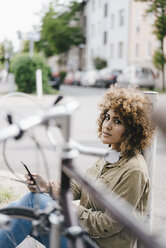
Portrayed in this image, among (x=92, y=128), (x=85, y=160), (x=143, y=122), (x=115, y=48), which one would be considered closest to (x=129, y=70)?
(x=115, y=48)

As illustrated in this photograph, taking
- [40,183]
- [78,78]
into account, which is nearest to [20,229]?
[40,183]

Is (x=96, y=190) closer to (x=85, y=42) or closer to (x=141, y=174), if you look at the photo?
(x=141, y=174)

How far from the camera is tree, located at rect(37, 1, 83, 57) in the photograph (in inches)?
1812

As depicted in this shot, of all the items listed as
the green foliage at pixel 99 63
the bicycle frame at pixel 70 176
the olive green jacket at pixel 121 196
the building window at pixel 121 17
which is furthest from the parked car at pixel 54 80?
the bicycle frame at pixel 70 176

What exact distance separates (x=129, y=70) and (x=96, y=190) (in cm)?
2542

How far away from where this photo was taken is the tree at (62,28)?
46031mm

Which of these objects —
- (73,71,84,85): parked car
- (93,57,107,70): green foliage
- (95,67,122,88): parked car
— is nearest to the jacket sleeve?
(95,67,122,88): parked car

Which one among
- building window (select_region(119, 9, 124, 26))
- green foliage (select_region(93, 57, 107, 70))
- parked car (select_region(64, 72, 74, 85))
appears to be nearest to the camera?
parked car (select_region(64, 72, 74, 85))

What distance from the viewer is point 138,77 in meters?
26.0

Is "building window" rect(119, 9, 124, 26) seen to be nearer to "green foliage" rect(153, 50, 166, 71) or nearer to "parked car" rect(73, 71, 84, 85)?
"parked car" rect(73, 71, 84, 85)

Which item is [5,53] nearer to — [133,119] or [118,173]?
[133,119]

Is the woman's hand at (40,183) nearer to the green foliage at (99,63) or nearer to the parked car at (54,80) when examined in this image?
the parked car at (54,80)

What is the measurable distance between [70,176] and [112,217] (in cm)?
58

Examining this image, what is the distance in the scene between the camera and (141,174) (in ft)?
6.41
